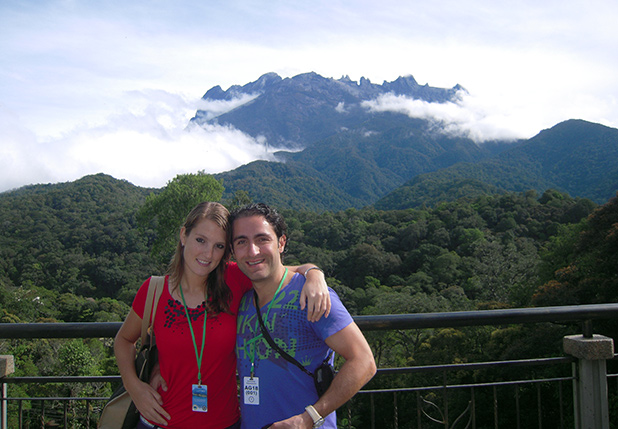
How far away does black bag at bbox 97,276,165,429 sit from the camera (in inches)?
71.9

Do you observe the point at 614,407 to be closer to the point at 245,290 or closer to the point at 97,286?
the point at 245,290

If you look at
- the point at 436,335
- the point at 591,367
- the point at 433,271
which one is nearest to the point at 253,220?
the point at 591,367

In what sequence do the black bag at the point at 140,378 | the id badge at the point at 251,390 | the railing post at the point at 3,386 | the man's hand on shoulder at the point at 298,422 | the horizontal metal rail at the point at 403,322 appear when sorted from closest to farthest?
the man's hand on shoulder at the point at 298,422 < the id badge at the point at 251,390 < the black bag at the point at 140,378 < the horizontal metal rail at the point at 403,322 < the railing post at the point at 3,386

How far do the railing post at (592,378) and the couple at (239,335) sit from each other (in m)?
1.37

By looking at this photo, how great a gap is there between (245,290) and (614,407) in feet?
39.4

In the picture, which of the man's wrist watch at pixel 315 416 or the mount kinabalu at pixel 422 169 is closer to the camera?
the man's wrist watch at pixel 315 416

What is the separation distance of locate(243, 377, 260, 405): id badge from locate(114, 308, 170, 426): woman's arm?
34 centimetres

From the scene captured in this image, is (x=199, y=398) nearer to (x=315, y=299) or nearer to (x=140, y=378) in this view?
(x=140, y=378)

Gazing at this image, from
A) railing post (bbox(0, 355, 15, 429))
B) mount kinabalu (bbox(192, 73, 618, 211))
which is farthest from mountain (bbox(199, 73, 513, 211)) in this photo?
railing post (bbox(0, 355, 15, 429))

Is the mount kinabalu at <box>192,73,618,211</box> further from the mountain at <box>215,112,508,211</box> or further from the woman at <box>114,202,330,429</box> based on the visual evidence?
the woman at <box>114,202,330,429</box>

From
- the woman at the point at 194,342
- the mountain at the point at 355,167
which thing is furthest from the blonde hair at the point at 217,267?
the mountain at the point at 355,167

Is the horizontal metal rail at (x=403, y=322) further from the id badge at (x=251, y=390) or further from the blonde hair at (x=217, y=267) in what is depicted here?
the id badge at (x=251, y=390)

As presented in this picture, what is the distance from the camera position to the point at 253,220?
1858mm

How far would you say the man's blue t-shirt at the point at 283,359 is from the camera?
5.50 ft
